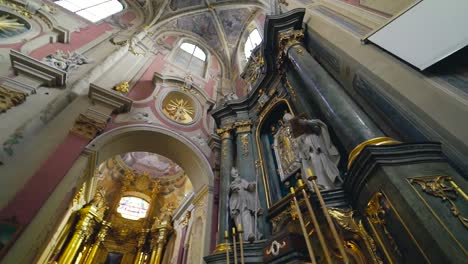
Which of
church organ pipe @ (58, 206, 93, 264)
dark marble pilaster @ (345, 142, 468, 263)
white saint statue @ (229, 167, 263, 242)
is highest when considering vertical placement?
church organ pipe @ (58, 206, 93, 264)

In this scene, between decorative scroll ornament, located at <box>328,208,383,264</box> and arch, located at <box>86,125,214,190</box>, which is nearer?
decorative scroll ornament, located at <box>328,208,383,264</box>

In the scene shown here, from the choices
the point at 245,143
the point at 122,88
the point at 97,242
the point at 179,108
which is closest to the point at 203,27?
the point at 179,108

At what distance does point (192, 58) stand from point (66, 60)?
5.56 meters

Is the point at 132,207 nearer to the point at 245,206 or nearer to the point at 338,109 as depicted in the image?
the point at 245,206

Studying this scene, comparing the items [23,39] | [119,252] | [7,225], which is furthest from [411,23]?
[119,252]

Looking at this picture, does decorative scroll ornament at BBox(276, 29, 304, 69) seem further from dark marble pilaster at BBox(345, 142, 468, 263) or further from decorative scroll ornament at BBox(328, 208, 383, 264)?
dark marble pilaster at BBox(345, 142, 468, 263)

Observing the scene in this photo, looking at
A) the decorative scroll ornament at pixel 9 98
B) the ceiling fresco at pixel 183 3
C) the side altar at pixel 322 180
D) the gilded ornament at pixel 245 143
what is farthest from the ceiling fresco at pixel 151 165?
the decorative scroll ornament at pixel 9 98

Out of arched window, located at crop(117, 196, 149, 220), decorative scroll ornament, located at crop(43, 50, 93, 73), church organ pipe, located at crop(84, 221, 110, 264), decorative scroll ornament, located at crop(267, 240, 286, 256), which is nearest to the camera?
decorative scroll ornament, located at crop(267, 240, 286, 256)

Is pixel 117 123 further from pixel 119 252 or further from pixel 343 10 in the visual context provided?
pixel 119 252

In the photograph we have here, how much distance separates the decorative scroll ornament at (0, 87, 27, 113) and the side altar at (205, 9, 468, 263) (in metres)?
4.15

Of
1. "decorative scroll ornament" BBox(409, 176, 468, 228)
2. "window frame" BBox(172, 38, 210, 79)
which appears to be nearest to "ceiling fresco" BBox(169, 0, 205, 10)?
"window frame" BBox(172, 38, 210, 79)

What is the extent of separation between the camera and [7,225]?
317cm

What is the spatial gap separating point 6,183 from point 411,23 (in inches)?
233

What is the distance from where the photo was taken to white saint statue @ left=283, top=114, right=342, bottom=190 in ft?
10.9
